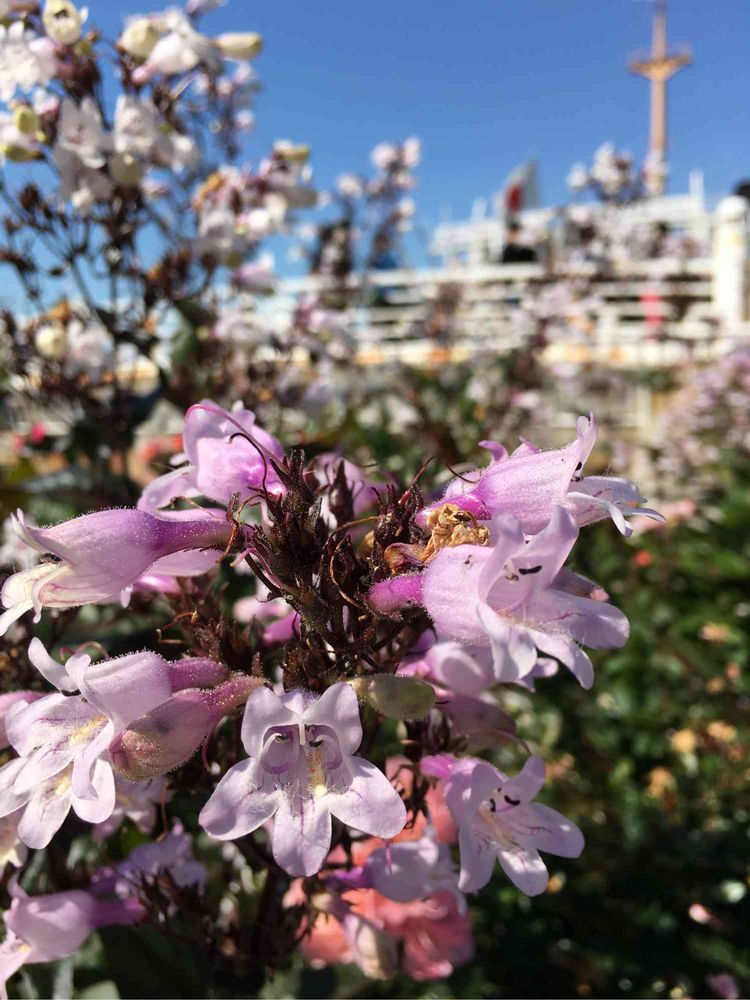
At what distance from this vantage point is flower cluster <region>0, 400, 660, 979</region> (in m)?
0.61

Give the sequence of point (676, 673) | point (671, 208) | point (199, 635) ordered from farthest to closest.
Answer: point (671, 208) → point (676, 673) → point (199, 635)

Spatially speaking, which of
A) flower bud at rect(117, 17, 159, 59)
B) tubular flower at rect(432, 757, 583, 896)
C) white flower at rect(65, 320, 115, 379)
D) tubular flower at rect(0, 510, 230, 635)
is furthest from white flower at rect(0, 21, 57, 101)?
tubular flower at rect(432, 757, 583, 896)

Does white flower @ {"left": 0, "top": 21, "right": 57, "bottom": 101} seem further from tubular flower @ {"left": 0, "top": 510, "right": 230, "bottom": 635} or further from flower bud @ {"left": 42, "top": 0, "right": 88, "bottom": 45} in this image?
tubular flower @ {"left": 0, "top": 510, "right": 230, "bottom": 635}

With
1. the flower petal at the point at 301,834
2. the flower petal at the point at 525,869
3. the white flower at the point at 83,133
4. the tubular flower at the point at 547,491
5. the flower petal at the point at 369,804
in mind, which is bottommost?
the flower petal at the point at 525,869

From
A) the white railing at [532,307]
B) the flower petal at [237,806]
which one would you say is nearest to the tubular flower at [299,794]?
the flower petal at [237,806]

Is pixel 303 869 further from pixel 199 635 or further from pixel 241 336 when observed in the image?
pixel 241 336

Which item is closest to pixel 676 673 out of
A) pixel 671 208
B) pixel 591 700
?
pixel 591 700

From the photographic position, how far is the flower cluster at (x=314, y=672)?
2.02ft

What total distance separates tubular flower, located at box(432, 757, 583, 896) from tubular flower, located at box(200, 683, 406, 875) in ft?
0.40

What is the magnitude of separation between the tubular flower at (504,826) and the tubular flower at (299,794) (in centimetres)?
12

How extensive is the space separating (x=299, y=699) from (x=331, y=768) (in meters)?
0.08

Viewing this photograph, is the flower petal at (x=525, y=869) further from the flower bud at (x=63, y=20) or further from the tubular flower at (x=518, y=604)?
the flower bud at (x=63, y=20)

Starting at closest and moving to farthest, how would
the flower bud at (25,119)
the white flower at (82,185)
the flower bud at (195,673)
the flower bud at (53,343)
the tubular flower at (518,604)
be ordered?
the tubular flower at (518,604), the flower bud at (195,673), the flower bud at (25,119), the white flower at (82,185), the flower bud at (53,343)

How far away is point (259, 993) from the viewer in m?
0.91
